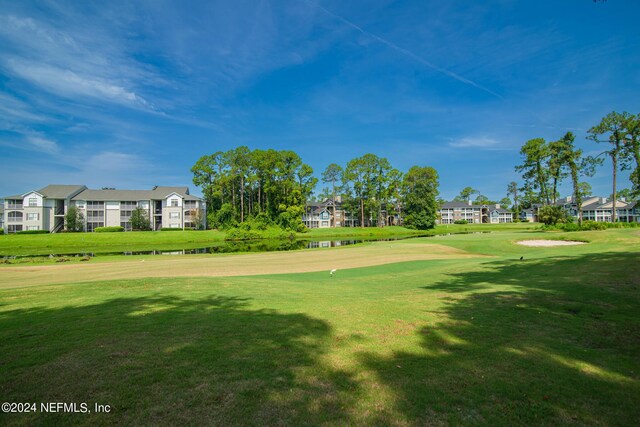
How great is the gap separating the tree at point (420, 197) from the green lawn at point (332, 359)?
79730 mm

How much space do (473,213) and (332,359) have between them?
150m

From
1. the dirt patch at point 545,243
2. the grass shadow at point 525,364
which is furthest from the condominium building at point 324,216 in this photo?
the grass shadow at point 525,364

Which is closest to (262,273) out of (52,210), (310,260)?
(310,260)

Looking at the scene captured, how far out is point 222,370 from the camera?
4.41 meters

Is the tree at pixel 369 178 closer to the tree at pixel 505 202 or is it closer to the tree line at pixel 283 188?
the tree line at pixel 283 188

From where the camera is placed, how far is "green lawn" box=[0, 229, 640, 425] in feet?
11.7

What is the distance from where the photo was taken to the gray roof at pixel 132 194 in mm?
82438

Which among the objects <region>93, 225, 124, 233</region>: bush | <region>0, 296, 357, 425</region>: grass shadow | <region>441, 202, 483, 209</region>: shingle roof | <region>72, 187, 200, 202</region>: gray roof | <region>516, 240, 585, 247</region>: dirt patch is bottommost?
<region>516, 240, 585, 247</region>: dirt patch

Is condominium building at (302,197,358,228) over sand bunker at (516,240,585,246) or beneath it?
over

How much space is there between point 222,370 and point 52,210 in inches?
3905

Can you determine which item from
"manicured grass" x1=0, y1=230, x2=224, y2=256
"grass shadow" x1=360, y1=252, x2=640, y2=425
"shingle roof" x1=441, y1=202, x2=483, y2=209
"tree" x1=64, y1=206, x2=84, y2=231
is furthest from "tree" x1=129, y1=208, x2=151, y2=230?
"shingle roof" x1=441, y1=202, x2=483, y2=209

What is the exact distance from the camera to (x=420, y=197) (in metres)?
90.1

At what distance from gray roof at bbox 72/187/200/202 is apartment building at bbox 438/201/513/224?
104678 mm

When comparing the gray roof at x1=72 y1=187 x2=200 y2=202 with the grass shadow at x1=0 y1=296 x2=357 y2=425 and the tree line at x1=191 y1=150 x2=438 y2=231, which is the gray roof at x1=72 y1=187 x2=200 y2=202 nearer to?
the tree line at x1=191 y1=150 x2=438 y2=231
